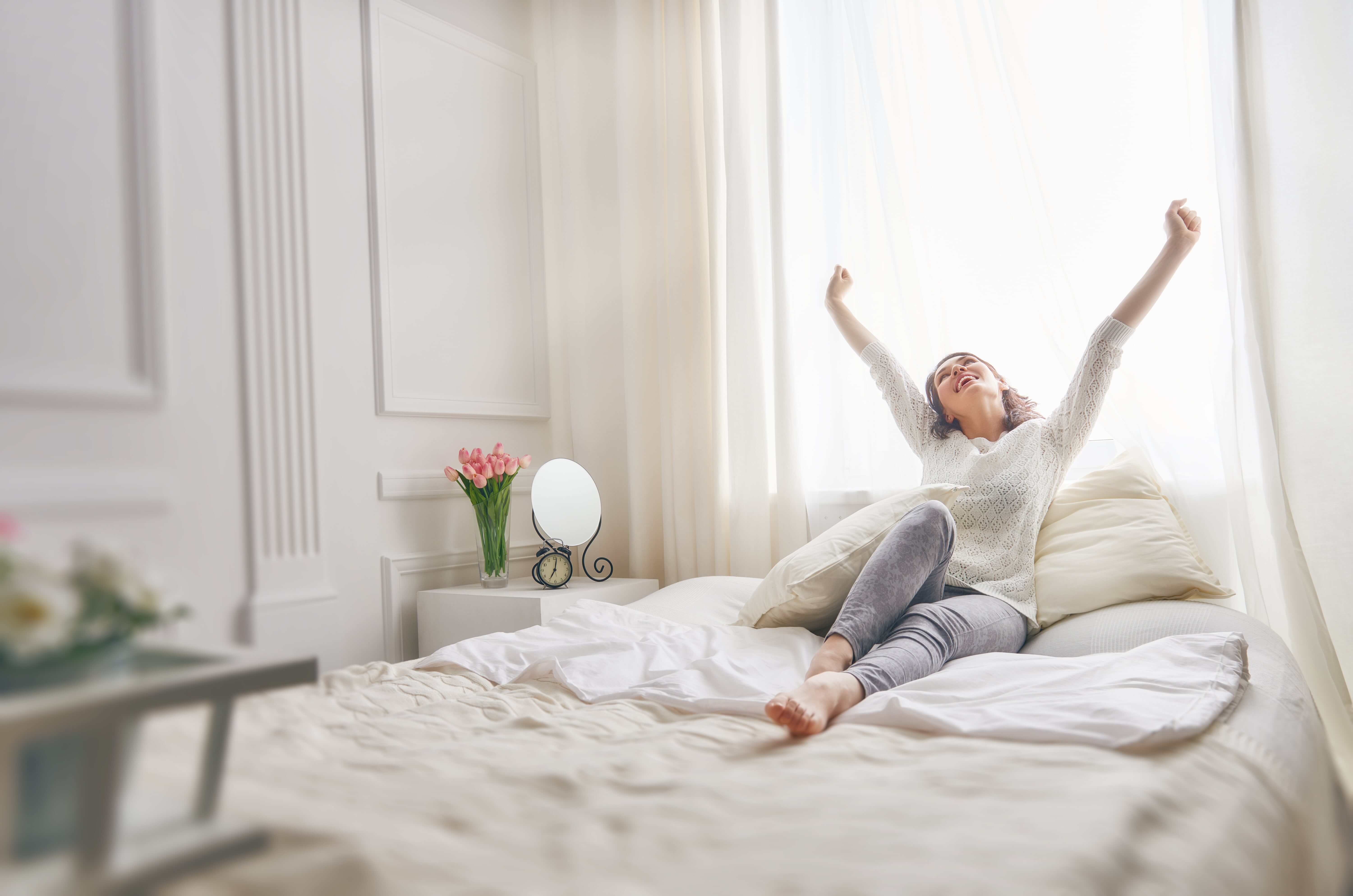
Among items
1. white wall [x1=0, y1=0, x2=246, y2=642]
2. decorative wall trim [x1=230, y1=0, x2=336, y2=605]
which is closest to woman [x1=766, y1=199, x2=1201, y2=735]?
decorative wall trim [x1=230, y1=0, x2=336, y2=605]

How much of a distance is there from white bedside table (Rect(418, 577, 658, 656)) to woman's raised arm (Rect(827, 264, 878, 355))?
35.1 inches

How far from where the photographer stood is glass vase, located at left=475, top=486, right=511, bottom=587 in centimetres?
215

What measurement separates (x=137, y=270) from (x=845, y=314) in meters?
1.69

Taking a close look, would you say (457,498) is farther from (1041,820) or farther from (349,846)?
(349,846)

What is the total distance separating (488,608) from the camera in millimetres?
2010

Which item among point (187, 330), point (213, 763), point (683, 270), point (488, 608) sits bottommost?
point (488, 608)

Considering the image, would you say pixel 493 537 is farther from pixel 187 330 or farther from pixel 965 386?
pixel 187 330

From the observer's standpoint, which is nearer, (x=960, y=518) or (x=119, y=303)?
(x=119, y=303)

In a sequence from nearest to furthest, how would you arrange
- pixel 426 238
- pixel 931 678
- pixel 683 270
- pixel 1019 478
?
pixel 931 678
pixel 1019 478
pixel 426 238
pixel 683 270

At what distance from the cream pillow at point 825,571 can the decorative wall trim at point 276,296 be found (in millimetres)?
778

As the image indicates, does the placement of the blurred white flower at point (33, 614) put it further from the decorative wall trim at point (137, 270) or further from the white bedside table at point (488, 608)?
the white bedside table at point (488, 608)

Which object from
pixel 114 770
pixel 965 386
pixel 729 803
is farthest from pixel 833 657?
pixel 114 770

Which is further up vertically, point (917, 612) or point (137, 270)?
point (137, 270)

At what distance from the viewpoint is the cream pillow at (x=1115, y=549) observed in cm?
152
